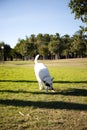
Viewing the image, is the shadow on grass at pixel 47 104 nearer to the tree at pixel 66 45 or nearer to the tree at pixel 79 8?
the tree at pixel 79 8

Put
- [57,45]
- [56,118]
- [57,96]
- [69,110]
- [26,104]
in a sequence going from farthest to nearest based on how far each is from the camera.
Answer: [57,45] → [57,96] → [26,104] → [69,110] → [56,118]

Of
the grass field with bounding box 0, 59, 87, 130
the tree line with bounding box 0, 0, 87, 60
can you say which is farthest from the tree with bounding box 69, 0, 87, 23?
the tree line with bounding box 0, 0, 87, 60

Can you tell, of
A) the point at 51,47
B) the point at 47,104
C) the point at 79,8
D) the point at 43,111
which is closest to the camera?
the point at 43,111

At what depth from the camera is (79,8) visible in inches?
1131

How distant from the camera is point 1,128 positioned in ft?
24.5

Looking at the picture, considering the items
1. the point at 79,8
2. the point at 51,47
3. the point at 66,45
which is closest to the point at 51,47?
the point at 51,47

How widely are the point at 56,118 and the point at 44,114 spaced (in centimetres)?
71

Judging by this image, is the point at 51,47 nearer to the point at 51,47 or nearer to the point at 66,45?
the point at 51,47

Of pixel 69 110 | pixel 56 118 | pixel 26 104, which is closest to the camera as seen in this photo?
pixel 56 118

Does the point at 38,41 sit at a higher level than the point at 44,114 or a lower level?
higher

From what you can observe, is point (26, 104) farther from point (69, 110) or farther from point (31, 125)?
point (31, 125)

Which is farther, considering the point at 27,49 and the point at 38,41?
the point at 38,41

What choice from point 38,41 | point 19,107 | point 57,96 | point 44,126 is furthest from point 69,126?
point 38,41

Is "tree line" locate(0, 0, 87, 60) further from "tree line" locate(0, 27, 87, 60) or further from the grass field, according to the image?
the grass field
